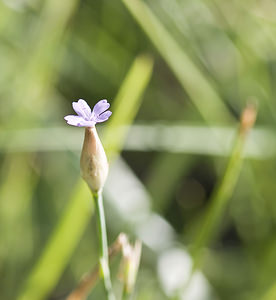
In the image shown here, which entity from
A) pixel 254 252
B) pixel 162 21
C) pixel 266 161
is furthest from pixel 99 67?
pixel 254 252

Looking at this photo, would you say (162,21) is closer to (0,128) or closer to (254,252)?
(0,128)

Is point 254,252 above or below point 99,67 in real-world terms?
below

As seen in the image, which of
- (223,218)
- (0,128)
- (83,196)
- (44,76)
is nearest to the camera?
(83,196)

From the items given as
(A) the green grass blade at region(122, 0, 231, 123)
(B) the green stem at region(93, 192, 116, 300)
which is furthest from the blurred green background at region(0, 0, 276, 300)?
(B) the green stem at region(93, 192, 116, 300)

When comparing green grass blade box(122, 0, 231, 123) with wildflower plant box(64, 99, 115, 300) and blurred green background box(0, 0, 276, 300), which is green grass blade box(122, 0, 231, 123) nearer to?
blurred green background box(0, 0, 276, 300)

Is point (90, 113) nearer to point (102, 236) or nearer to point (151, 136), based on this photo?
point (102, 236)

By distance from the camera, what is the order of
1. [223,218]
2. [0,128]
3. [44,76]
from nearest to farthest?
[0,128] < [44,76] < [223,218]

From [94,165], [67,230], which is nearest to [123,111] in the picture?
[67,230]

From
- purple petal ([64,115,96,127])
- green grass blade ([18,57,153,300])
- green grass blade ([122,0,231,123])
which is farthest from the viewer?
green grass blade ([122,0,231,123])
